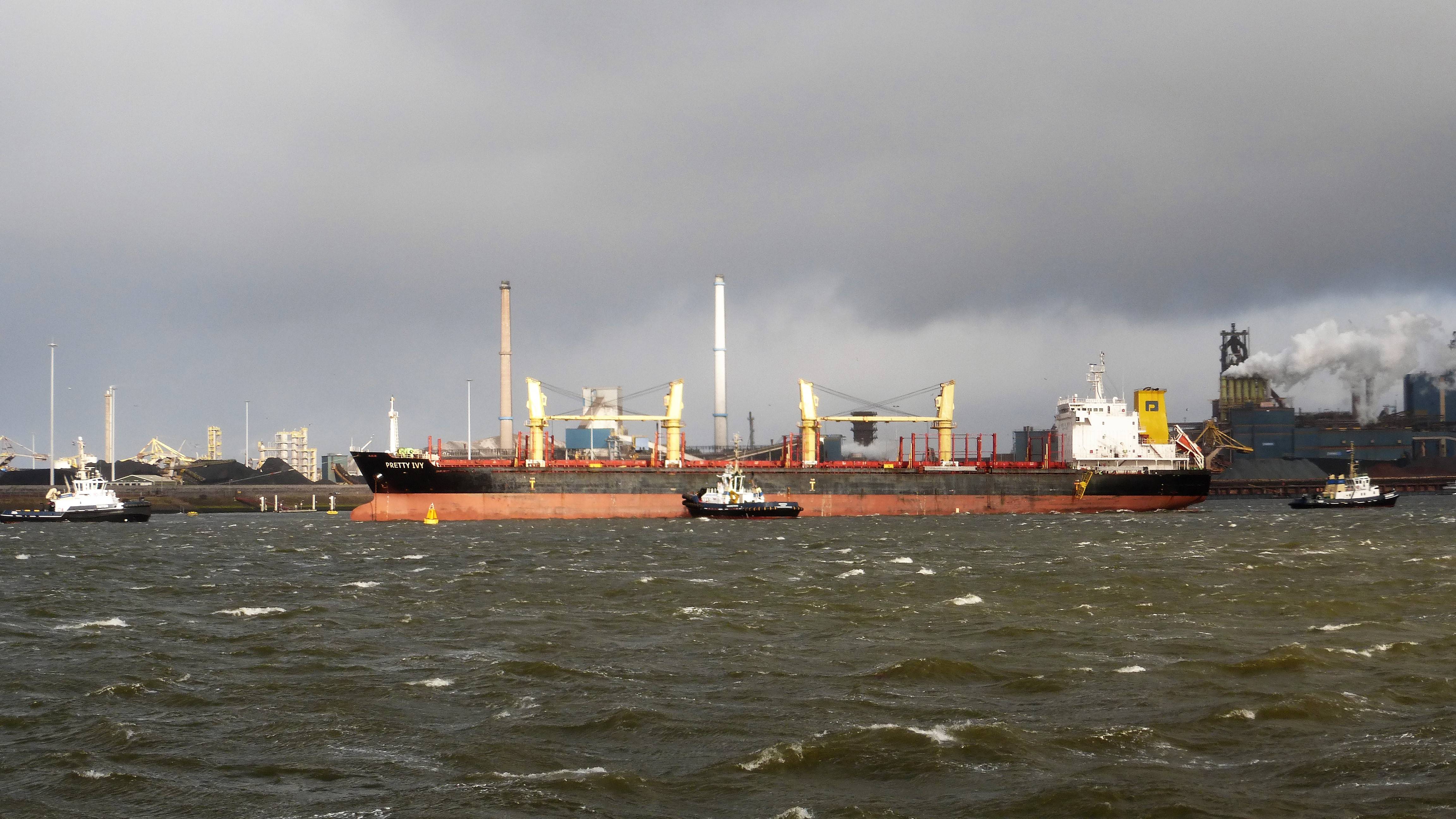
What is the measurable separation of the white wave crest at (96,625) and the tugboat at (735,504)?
43.5 m

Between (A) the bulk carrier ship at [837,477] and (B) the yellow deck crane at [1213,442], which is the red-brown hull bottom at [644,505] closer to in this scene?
(A) the bulk carrier ship at [837,477]

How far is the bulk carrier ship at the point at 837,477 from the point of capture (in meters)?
70.4

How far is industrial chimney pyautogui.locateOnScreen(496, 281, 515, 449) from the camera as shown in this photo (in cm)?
12294

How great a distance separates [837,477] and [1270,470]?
102075mm

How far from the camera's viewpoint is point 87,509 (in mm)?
78625

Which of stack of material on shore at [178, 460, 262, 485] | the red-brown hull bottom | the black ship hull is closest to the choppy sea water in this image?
the black ship hull

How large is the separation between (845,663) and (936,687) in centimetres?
211

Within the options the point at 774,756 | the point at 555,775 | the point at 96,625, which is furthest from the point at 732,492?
the point at 555,775

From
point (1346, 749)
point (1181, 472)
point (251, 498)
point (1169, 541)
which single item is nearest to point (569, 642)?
point (1346, 749)

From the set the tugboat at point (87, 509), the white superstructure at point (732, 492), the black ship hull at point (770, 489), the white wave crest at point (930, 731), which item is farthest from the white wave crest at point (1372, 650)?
the tugboat at point (87, 509)

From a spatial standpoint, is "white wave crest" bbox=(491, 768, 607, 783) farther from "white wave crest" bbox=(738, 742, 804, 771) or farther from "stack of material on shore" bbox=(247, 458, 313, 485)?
"stack of material on shore" bbox=(247, 458, 313, 485)

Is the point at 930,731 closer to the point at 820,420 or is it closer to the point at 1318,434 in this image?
the point at 820,420

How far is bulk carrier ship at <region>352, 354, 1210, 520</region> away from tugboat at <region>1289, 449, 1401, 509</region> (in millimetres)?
17821

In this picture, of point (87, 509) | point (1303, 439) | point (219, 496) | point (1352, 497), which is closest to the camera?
point (87, 509)
